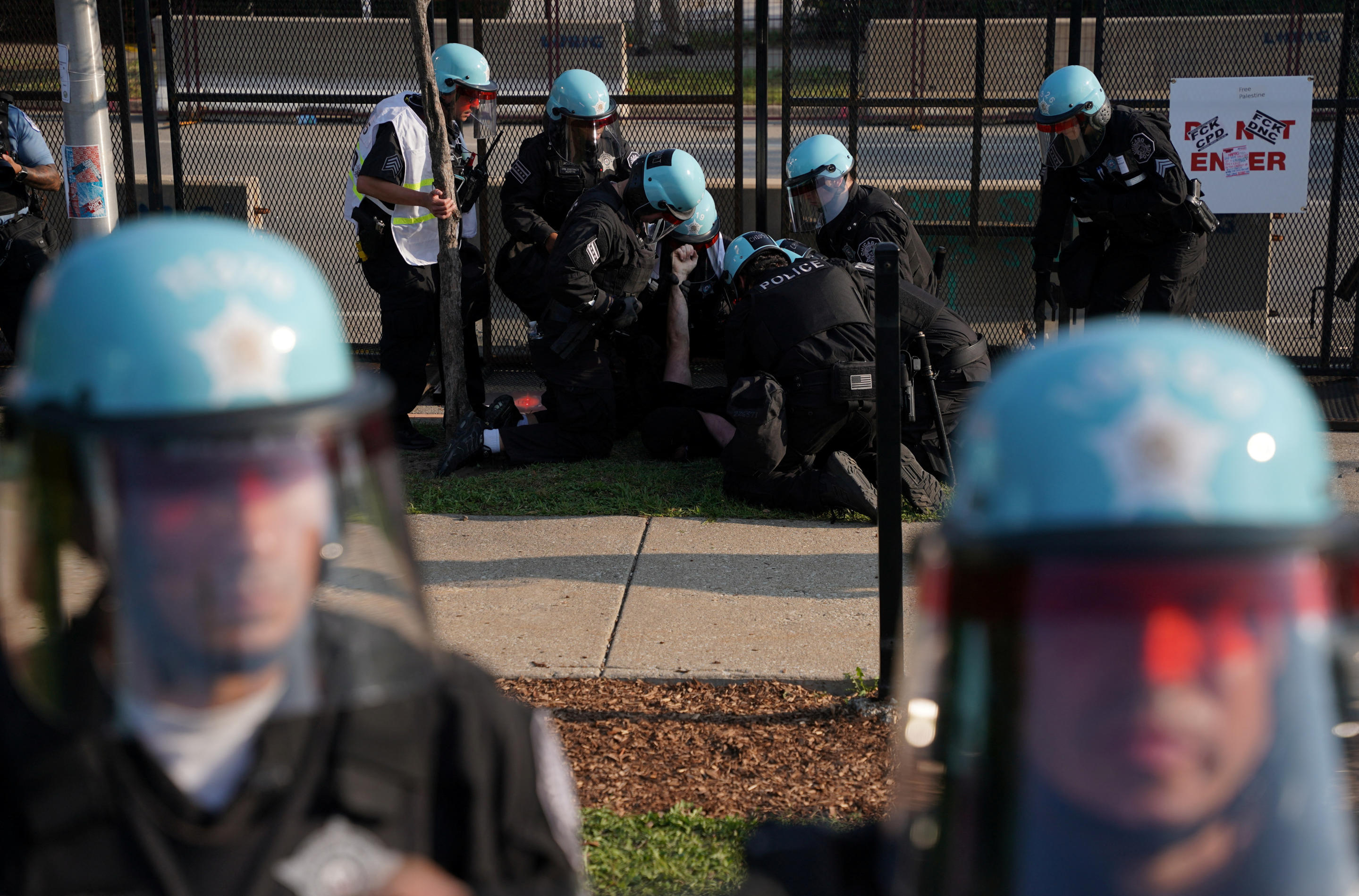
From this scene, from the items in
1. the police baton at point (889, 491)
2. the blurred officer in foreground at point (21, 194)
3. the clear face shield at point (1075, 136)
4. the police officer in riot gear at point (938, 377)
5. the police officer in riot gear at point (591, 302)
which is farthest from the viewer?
the blurred officer in foreground at point (21, 194)

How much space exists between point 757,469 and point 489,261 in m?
3.30

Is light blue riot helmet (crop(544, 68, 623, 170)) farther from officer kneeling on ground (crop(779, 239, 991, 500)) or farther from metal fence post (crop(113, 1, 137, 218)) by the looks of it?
metal fence post (crop(113, 1, 137, 218))

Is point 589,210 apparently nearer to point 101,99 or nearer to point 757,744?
point 101,99

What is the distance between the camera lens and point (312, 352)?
126cm

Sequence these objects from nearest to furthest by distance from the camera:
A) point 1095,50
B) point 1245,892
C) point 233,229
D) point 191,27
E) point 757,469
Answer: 1. point 1245,892
2. point 233,229
3. point 757,469
4. point 1095,50
5. point 191,27

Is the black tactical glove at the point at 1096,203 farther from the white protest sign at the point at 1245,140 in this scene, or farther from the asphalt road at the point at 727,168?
the asphalt road at the point at 727,168

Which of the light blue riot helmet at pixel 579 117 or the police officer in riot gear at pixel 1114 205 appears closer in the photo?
the police officer in riot gear at pixel 1114 205

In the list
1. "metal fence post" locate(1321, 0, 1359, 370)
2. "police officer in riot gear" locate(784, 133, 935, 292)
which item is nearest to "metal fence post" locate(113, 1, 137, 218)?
"police officer in riot gear" locate(784, 133, 935, 292)

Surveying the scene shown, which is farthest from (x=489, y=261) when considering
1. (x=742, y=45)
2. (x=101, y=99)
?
(x=101, y=99)

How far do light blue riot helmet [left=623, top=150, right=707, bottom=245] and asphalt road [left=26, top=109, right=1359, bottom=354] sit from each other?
1.48 meters

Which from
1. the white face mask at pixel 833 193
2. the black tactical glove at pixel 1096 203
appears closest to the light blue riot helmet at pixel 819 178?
the white face mask at pixel 833 193

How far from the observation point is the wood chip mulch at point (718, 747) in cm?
341

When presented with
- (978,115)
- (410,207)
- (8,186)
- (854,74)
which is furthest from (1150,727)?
(8,186)

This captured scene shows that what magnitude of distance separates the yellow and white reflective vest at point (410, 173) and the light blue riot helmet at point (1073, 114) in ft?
10.0
